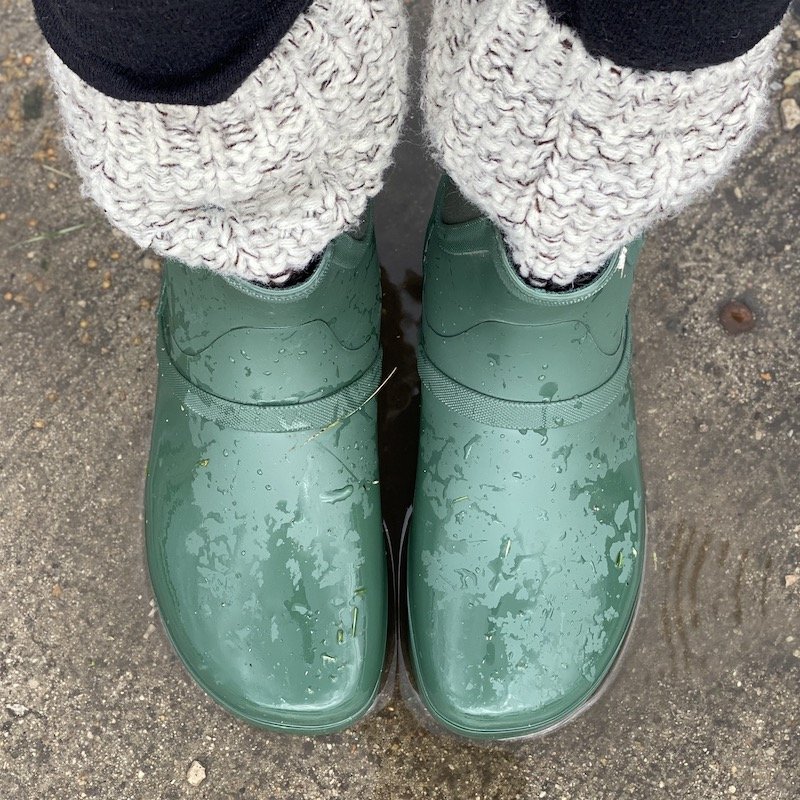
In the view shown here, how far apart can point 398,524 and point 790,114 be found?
2.90ft

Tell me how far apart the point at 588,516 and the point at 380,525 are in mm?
260

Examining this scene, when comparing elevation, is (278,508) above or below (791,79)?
below

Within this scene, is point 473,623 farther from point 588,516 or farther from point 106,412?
point 106,412

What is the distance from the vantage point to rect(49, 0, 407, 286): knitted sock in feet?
2.03

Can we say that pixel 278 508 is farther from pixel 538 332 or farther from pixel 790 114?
pixel 790 114

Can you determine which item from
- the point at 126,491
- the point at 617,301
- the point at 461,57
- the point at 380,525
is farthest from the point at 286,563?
the point at 461,57

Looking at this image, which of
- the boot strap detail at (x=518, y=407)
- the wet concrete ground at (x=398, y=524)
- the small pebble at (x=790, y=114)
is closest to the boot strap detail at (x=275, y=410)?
the boot strap detail at (x=518, y=407)

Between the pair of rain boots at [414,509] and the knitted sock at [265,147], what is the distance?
0.19 m

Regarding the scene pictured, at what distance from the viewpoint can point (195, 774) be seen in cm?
117

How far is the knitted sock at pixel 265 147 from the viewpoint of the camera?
618mm

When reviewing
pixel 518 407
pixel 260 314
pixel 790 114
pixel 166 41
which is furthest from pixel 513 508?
pixel 790 114

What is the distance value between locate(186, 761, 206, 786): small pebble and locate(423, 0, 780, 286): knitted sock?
85cm

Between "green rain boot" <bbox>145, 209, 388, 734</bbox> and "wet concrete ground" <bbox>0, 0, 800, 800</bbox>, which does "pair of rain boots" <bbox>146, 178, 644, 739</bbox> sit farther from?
"wet concrete ground" <bbox>0, 0, 800, 800</bbox>

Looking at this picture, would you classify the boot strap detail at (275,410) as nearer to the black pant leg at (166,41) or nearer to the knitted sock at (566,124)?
the knitted sock at (566,124)
